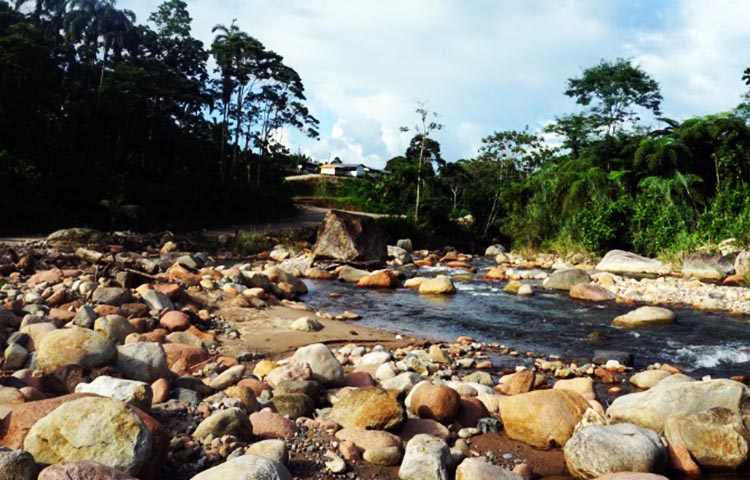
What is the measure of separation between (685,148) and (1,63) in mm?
24773

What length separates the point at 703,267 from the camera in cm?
1573

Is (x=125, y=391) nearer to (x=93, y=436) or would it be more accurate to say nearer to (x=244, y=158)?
(x=93, y=436)

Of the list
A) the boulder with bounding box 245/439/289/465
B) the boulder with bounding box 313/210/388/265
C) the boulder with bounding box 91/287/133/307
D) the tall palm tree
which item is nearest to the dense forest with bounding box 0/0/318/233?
the tall palm tree

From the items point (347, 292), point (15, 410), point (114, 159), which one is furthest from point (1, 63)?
point (15, 410)

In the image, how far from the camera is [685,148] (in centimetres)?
2186

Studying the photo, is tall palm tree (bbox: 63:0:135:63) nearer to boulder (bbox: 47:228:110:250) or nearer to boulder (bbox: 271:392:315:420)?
boulder (bbox: 47:228:110:250)

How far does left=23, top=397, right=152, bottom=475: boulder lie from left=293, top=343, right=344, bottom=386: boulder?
212 centimetres

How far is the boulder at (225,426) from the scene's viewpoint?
3770 millimetres

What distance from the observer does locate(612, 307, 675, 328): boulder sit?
9.72 metres

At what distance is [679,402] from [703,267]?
41.3 ft

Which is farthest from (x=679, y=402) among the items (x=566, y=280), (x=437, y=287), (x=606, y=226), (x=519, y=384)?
(x=606, y=226)

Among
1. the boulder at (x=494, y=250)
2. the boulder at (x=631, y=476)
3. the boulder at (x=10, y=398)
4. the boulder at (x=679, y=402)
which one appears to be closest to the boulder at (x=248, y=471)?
the boulder at (x=10, y=398)

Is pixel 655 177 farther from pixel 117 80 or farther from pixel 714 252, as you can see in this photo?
pixel 117 80

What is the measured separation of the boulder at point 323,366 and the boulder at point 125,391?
1536mm
